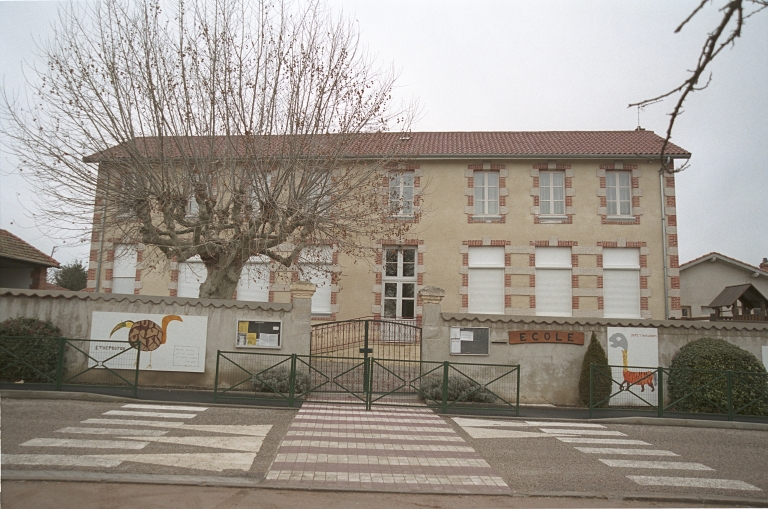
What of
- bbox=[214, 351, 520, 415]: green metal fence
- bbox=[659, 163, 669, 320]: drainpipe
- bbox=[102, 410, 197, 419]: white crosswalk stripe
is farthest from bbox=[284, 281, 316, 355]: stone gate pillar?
bbox=[659, 163, 669, 320]: drainpipe

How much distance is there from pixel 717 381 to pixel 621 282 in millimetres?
8067

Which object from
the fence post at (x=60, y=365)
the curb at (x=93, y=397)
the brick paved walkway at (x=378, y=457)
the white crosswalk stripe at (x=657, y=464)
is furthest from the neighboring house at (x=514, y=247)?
the white crosswalk stripe at (x=657, y=464)

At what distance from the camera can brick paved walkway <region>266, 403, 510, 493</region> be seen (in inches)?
277

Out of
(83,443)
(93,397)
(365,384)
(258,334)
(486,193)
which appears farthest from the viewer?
(486,193)

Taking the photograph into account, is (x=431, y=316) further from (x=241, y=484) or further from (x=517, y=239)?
(x=241, y=484)

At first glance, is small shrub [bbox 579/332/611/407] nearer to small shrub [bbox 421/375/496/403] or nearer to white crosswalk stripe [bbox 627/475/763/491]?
small shrub [bbox 421/375/496/403]

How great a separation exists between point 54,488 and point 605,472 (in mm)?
6561

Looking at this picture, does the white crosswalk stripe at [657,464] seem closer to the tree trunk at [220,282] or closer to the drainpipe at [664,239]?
the tree trunk at [220,282]

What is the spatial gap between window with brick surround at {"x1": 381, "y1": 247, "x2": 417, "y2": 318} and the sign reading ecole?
6710 millimetres

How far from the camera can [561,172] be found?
2189cm

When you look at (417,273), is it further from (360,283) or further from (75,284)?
(75,284)

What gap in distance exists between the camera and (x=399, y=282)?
21469 mm

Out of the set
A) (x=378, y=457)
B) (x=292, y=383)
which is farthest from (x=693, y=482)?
(x=292, y=383)

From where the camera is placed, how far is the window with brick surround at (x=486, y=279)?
68.8 feet
